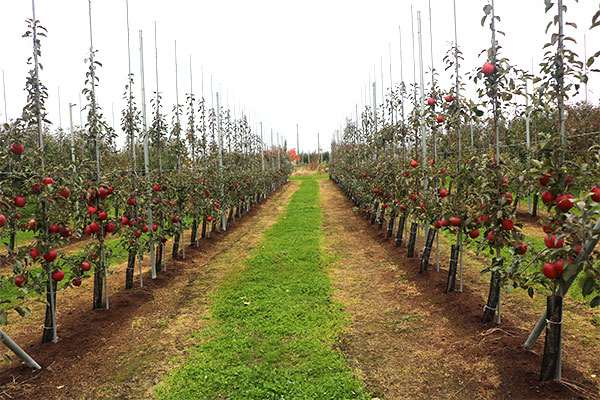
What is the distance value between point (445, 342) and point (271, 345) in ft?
6.46

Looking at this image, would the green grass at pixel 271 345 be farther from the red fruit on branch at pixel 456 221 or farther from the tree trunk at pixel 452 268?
the red fruit on branch at pixel 456 221

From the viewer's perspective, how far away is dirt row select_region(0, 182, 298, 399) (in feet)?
12.6

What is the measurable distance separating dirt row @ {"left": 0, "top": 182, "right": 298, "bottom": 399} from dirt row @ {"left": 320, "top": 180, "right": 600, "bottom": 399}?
2.12 m

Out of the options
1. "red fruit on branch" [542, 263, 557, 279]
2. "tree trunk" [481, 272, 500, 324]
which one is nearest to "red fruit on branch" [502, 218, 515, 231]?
"tree trunk" [481, 272, 500, 324]

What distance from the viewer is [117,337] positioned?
16.3 feet

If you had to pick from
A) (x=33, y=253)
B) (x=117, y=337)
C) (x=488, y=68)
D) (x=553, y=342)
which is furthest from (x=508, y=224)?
(x=33, y=253)

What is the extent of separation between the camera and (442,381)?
12.3 feet

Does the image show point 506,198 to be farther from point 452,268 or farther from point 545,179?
point 452,268

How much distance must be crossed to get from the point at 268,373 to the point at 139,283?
13.3ft

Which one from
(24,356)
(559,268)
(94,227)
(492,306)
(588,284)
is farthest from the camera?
(94,227)

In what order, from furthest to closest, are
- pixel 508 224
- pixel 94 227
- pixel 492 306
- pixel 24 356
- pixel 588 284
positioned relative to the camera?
pixel 94 227 → pixel 492 306 → pixel 508 224 → pixel 24 356 → pixel 588 284

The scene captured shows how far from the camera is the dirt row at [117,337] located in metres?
3.83

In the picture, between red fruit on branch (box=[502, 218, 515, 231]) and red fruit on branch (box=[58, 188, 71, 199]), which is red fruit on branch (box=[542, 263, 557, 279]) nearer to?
red fruit on branch (box=[502, 218, 515, 231])

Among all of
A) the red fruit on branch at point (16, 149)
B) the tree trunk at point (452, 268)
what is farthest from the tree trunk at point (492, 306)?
the red fruit on branch at point (16, 149)
